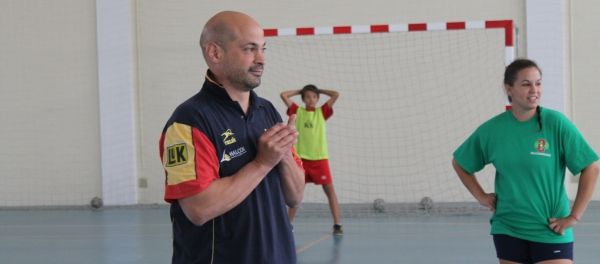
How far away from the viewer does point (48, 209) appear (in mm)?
12922

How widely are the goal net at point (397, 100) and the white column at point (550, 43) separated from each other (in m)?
0.51

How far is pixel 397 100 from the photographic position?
40.0 feet

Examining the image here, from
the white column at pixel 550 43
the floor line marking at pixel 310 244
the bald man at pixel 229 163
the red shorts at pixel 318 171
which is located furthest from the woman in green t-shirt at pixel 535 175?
the white column at pixel 550 43

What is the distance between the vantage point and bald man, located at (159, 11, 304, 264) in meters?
2.30

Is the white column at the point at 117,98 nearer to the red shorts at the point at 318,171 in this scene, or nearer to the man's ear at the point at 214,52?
the red shorts at the point at 318,171

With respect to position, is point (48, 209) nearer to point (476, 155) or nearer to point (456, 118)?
point (456, 118)

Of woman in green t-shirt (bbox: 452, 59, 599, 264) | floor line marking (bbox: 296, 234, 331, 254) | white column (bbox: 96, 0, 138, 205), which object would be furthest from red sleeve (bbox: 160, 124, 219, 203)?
white column (bbox: 96, 0, 138, 205)

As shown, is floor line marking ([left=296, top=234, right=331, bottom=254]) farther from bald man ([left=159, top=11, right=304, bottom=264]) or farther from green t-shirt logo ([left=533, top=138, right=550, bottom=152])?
bald man ([left=159, top=11, right=304, bottom=264])

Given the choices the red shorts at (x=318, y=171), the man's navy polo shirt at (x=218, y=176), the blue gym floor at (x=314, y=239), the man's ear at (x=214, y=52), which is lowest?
the blue gym floor at (x=314, y=239)

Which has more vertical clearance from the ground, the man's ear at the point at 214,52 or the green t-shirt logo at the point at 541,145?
the man's ear at the point at 214,52

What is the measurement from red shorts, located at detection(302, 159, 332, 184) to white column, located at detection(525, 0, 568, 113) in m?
4.17

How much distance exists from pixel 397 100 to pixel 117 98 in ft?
15.3

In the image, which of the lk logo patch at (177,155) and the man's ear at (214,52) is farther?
the man's ear at (214,52)

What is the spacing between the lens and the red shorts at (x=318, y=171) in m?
9.16
